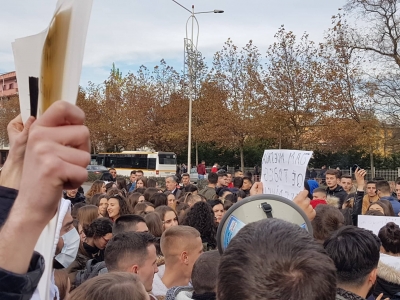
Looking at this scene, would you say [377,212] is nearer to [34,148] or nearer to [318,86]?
[34,148]

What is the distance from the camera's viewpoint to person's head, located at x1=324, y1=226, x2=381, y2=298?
270 cm

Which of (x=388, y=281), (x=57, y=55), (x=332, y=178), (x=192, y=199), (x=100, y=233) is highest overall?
(x=57, y=55)

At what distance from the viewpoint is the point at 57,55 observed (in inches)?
39.2

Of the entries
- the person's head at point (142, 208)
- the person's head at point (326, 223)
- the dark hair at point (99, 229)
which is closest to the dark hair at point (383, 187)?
the person's head at point (142, 208)

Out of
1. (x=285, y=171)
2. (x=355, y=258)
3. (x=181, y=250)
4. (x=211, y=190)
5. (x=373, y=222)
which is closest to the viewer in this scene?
(x=355, y=258)

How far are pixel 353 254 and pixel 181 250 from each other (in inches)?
55.0

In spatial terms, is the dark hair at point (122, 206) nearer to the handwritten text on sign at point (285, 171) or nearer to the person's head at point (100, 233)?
the person's head at point (100, 233)

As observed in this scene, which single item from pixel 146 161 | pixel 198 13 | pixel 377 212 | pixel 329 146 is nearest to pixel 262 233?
pixel 377 212

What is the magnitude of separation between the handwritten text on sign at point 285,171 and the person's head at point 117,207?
293cm

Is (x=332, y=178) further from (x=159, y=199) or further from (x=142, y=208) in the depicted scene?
(x=142, y=208)

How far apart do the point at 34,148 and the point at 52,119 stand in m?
0.06

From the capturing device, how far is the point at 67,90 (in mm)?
993

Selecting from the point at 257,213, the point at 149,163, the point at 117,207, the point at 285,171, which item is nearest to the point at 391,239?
the point at 285,171

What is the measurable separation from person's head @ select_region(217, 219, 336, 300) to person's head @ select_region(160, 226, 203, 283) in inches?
94.6
